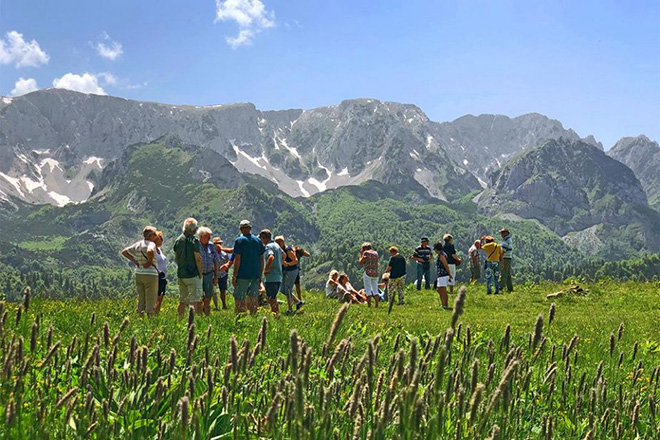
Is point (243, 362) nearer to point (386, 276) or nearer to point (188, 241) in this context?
point (188, 241)

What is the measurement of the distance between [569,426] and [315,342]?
4525mm

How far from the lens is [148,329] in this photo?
8.66m

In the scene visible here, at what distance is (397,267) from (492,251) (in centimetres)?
653

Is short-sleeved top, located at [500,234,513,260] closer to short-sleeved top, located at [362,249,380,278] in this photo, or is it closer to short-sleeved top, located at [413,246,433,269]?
short-sleeved top, located at [413,246,433,269]

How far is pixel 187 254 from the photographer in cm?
1502

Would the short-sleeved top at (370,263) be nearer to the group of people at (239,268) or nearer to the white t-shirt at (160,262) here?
the group of people at (239,268)

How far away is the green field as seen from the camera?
8.85 ft

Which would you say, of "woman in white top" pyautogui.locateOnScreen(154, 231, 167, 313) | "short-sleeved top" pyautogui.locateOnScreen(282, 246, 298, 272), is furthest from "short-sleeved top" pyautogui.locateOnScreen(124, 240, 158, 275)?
"short-sleeved top" pyautogui.locateOnScreen(282, 246, 298, 272)

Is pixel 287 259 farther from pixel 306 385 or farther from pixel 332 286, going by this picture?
pixel 306 385

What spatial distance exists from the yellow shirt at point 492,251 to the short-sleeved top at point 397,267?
5.91 meters

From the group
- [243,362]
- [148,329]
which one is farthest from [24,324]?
[243,362]

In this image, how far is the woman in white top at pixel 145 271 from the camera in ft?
48.8

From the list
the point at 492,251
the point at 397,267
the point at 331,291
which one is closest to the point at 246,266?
the point at 397,267

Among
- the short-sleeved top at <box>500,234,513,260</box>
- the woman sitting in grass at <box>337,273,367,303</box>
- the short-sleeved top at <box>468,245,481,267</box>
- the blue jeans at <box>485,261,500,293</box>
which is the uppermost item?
the short-sleeved top at <box>500,234,513,260</box>
